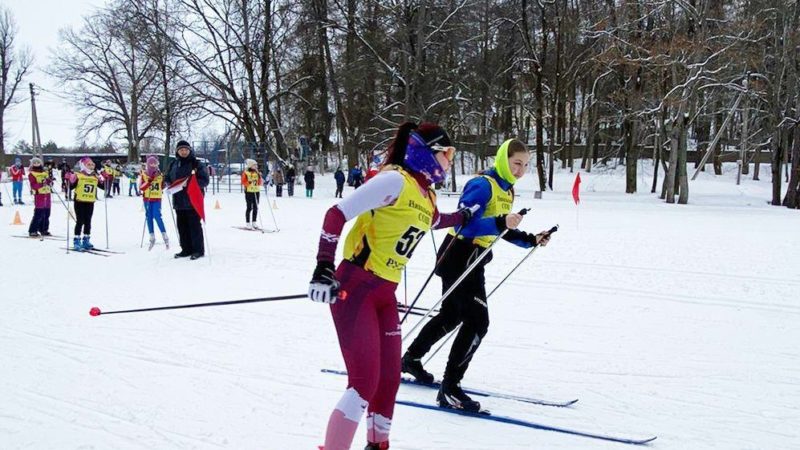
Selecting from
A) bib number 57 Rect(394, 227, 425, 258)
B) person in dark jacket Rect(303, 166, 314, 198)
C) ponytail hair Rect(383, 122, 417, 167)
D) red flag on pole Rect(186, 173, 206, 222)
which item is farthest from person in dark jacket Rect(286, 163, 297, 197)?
bib number 57 Rect(394, 227, 425, 258)

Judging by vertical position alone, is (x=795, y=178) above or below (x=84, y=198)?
above

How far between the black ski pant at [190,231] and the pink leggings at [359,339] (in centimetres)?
855

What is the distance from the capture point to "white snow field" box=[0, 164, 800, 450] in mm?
4047

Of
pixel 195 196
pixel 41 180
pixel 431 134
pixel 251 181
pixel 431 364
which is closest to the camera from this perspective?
pixel 431 134

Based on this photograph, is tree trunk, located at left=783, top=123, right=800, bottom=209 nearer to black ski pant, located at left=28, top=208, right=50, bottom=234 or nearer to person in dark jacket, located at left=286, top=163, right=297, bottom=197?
person in dark jacket, located at left=286, top=163, right=297, bottom=197

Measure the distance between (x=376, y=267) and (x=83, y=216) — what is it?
1102 cm

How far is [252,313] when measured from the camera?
713cm

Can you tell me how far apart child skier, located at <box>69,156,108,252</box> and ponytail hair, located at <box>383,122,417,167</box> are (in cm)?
1062

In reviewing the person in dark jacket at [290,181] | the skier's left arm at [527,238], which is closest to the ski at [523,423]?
the skier's left arm at [527,238]

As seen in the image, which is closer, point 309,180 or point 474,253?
point 474,253

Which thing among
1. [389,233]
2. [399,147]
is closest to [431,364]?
[389,233]

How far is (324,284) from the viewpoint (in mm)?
2865

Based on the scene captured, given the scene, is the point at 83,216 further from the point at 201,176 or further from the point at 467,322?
the point at 467,322

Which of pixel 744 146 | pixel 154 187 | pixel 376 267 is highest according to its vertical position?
pixel 744 146
